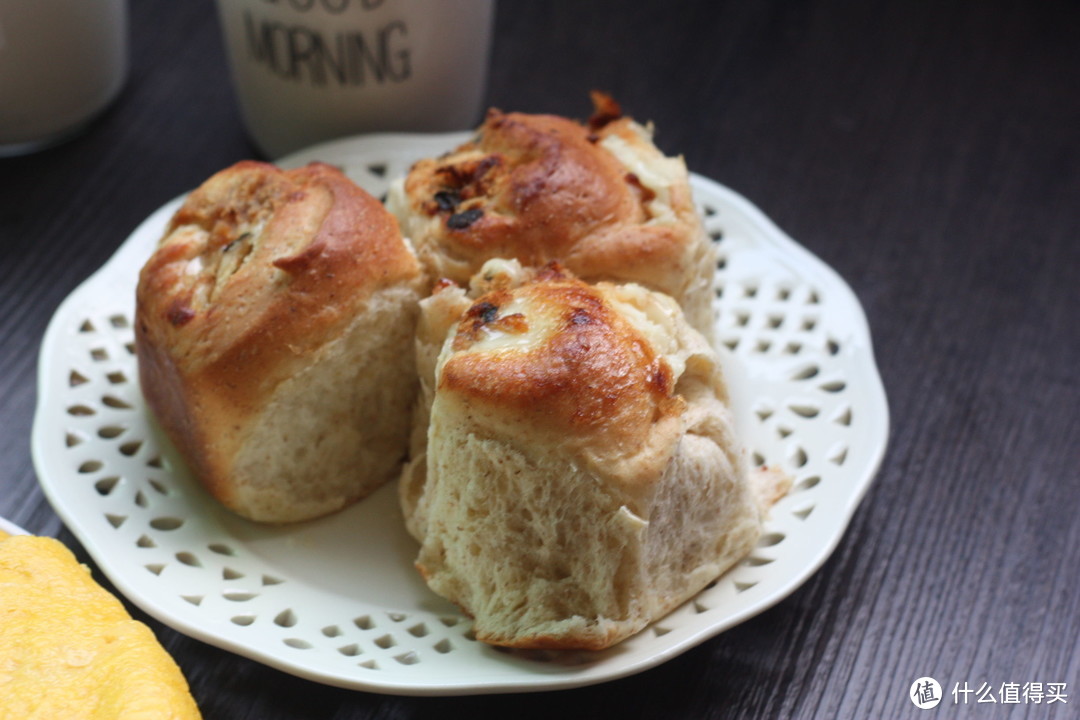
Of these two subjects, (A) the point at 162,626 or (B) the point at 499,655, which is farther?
(A) the point at 162,626

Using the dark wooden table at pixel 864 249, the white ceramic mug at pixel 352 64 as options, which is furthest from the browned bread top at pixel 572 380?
the white ceramic mug at pixel 352 64

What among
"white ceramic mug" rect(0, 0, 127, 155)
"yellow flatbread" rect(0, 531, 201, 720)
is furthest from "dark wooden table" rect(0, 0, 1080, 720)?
"yellow flatbread" rect(0, 531, 201, 720)

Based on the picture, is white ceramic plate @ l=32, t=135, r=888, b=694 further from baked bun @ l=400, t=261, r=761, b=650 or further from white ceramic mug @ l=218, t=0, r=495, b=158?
white ceramic mug @ l=218, t=0, r=495, b=158

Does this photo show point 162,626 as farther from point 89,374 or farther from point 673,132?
point 673,132

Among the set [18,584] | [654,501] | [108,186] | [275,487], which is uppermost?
[654,501]

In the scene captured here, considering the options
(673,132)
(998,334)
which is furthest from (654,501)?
(673,132)

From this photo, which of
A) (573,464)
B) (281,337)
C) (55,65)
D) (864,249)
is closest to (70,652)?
(281,337)

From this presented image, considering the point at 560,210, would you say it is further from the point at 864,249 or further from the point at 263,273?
the point at 864,249
